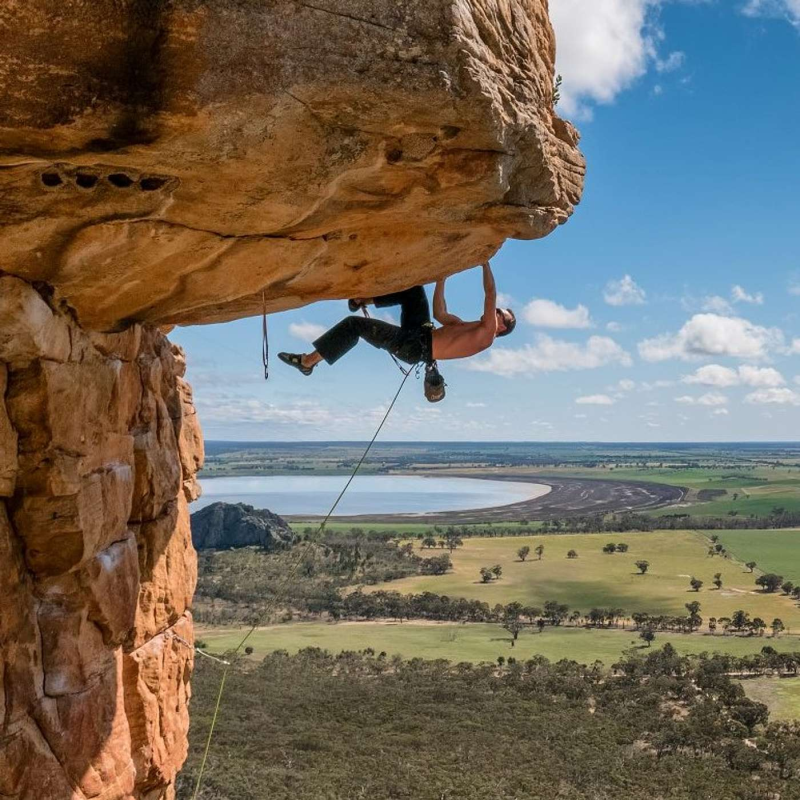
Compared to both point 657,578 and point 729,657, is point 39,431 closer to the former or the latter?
point 729,657

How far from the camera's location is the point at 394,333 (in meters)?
7.12

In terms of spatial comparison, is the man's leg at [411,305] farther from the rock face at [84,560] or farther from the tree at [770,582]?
the tree at [770,582]

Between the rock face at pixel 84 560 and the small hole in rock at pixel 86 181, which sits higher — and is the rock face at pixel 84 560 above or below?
below

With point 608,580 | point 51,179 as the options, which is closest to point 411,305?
point 51,179

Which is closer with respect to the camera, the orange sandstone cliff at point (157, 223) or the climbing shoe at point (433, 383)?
the orange sandstone cliff at point (157, 223)

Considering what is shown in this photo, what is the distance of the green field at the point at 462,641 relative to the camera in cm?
4020

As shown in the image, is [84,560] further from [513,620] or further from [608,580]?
[608,580]

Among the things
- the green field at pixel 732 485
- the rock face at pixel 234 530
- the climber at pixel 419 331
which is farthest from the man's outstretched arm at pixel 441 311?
the green field at pixel 732 485

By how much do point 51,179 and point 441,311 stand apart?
3674 millimetres

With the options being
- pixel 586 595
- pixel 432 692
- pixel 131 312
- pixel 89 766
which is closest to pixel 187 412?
pixel 131 312

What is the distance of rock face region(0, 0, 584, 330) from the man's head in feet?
5.02

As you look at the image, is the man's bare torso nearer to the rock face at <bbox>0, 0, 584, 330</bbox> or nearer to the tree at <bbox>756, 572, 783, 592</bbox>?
the rock face at <bbox>0, 0, 584, 330</bbox>

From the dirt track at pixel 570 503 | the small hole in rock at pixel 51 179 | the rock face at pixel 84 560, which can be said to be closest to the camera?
the small hole in rock at pixel 51 179

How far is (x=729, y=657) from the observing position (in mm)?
37594
